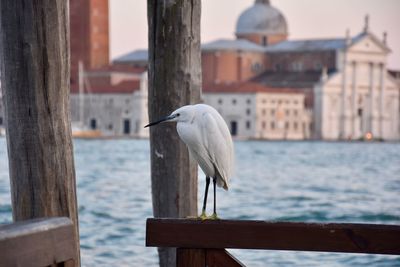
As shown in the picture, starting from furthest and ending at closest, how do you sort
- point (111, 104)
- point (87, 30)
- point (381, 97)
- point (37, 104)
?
1. point (381, 97)
2. point (87, 30)
3. point (111, 104)
4. point (37, 104)

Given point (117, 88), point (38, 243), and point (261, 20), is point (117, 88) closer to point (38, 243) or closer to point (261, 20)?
point (261, 20)

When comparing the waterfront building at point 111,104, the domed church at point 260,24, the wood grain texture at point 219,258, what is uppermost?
the domed church at point 260,24

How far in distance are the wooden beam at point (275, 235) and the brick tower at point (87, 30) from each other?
58.2 meters

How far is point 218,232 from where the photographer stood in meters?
2.42

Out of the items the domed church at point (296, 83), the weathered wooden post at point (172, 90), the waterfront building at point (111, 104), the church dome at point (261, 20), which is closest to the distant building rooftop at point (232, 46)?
the domed church at point (296, 83)

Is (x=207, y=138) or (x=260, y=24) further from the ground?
(x=260, y=24)

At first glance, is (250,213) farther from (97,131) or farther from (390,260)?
(97,131)

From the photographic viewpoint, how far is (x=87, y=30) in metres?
60.3

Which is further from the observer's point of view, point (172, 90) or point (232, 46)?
point (232, 46)

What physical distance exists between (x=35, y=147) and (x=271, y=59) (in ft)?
201

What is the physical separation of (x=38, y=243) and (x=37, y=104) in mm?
620

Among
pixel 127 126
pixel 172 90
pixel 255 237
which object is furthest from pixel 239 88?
pixel 255 237

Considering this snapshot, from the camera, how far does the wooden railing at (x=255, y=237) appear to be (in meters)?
2.38

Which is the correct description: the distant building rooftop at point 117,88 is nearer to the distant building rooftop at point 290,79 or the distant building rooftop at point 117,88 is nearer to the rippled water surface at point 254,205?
the distant building rooftop at point 290,79
